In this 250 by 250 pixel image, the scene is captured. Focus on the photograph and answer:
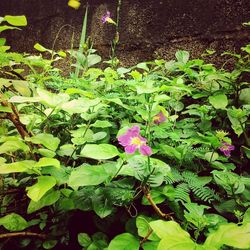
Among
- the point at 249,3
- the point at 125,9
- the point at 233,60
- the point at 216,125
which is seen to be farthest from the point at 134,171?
the point at 125,9

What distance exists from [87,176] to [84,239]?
0.20 meters

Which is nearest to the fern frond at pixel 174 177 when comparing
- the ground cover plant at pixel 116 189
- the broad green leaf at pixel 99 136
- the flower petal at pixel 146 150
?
the ground cover plant at pixel 116 189

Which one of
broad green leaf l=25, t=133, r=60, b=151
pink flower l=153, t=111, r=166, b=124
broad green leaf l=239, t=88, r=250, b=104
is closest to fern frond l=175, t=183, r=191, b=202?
pink flower l=153, t=111, r=166, b=124

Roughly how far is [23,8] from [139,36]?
1.37m

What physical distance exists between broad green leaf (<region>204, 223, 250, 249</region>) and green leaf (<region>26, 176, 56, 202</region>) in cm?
41

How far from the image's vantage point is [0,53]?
1064 mm

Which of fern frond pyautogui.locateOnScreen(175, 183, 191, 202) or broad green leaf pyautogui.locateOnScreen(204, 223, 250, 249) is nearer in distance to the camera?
broad green leaf pyautogui.locateOnScreen(204, 223, 250, 249)

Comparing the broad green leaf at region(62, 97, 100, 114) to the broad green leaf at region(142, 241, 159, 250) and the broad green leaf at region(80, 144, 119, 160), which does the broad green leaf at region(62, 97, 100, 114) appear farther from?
the broad green leaf at region(142, 241, 159, 250)

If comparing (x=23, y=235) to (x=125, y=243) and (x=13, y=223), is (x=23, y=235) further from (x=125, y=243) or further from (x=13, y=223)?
(x=125, y=243)

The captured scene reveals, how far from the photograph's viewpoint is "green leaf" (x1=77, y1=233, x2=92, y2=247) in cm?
81

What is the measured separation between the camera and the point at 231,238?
24.3 inches

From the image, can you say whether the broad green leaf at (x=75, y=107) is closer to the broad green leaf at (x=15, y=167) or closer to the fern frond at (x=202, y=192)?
A: the broad green leaf at (x=15, y=167)

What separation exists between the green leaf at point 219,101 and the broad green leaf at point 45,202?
0.79m

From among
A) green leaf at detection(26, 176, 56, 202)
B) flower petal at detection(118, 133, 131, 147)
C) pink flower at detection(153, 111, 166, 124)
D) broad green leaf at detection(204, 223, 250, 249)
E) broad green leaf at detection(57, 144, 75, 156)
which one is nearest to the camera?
broad green leaf at detection(204, 223, 250, 249)
